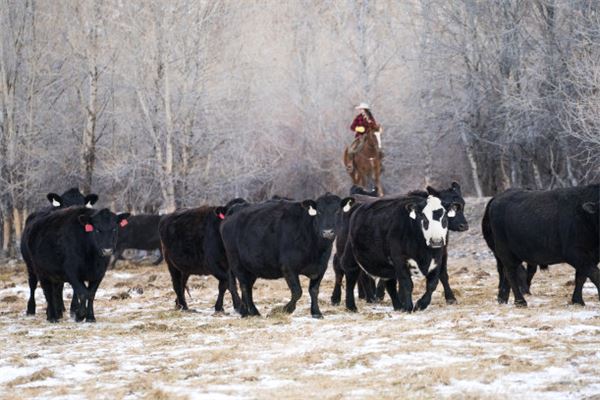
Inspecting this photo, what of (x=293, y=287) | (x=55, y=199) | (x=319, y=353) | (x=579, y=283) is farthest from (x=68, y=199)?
(x=319, y=353)

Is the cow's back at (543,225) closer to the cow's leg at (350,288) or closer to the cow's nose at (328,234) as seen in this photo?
the cow's leg at (350,288)

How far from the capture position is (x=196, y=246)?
18.4m

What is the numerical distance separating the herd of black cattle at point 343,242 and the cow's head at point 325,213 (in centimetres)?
1

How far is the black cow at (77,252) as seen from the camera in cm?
1663

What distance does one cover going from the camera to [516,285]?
16234 mm

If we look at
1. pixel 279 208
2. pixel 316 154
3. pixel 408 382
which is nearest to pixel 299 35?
pixel 316 154

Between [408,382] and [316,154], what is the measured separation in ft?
172

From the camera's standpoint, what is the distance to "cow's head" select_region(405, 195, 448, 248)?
51.9 feet

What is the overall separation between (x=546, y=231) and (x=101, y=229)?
20.5ft

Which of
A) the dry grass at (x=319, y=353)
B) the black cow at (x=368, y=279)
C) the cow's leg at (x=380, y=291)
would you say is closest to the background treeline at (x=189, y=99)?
the black cow at (x=368, y=279)

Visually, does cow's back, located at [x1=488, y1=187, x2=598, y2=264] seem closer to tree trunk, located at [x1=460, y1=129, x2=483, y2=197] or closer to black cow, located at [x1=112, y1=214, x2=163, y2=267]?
black cow, located at [x1=112, y1=214, x2=163, y2=267]

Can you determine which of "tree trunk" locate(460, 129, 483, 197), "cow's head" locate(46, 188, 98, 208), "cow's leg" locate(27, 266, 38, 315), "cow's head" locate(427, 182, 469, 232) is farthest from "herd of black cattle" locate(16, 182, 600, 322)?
"tree trunk" locate(460, 129, 483, 197)

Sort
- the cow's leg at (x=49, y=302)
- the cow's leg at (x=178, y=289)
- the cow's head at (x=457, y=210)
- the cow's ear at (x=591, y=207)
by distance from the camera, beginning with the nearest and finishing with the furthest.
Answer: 1. the cow's ear at (x=591, y=207)
2. the cow's leg at (x=49, y=302)
3. the cow's leg at (x=178, y=289)
4. the cow's head at (x=457, y=210)

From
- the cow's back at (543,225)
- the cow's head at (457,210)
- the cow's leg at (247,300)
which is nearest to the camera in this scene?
the cow's back at (543,225)
